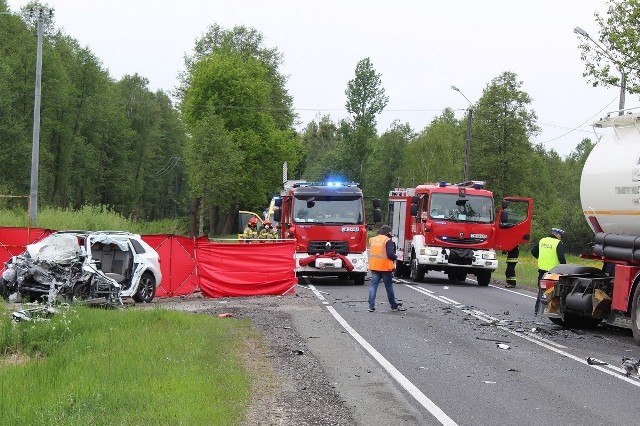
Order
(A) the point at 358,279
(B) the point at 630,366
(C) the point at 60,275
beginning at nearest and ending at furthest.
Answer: (B) the point at 630,366
(C) the point at 60,275
(A) the point at 358,279

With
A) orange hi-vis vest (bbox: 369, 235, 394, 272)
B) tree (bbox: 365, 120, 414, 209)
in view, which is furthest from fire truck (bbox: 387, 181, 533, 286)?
tree (bbox: 365, 120, 414, 209)

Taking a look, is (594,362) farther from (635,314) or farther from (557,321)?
(557,321)

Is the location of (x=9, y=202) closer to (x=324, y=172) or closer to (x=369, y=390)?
(x=369, y=390)

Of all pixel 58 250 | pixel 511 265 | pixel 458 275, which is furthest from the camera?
pixel 458 275

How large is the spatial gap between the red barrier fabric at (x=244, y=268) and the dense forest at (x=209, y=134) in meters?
23.7

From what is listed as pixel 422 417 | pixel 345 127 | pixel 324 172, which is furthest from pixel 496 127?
pixel 422 417

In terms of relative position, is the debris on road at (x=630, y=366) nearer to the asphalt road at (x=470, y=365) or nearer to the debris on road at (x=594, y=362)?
the asphalt road at (x=470, y=365)

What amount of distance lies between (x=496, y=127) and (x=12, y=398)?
240 feet

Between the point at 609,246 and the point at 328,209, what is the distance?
11805 millimetres

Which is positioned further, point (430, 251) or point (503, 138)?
point (503, 138)

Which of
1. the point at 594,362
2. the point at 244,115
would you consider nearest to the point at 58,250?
the point at 594,362

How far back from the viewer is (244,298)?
22953 mm

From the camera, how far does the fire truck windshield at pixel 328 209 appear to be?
1088 inches

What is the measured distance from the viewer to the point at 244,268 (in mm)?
23562
